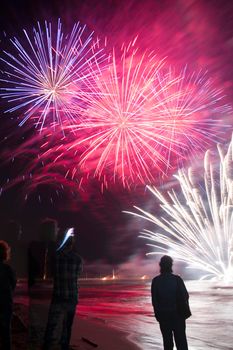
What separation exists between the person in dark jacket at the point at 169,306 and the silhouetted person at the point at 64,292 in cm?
108

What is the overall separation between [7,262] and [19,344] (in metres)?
2.24

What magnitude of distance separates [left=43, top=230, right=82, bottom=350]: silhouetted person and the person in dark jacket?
1081 mm

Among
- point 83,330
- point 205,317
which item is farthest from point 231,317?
point 83,330

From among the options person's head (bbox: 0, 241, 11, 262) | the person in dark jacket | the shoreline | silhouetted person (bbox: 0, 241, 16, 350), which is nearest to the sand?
the shoreline

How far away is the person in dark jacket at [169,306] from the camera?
19.9 ft

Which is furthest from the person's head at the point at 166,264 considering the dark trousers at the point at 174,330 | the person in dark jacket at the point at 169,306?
the dark trousers at the point at 174,330

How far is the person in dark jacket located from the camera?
239 inches

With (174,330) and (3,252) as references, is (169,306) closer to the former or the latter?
(174,330)

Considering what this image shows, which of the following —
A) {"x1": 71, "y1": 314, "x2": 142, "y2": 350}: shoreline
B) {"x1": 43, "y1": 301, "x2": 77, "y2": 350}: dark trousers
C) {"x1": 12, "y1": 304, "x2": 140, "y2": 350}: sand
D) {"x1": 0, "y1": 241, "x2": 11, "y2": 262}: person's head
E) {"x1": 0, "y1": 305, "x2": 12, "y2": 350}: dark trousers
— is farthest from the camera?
{"x1": 71, "y1": 314, "x2": 142, "y2": 350}: shoreline

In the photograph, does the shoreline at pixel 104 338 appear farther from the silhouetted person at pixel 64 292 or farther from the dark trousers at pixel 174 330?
the dark trousers at pixel 174 330

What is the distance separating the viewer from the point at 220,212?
78.6ft

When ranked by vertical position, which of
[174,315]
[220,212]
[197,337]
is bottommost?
[197,337]

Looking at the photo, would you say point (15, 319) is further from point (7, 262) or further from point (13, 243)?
point (7, 262)

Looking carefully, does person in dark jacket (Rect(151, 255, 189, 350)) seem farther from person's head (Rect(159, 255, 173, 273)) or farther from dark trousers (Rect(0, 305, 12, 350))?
dark trousers (Rect(0, 305, 12, 350))
